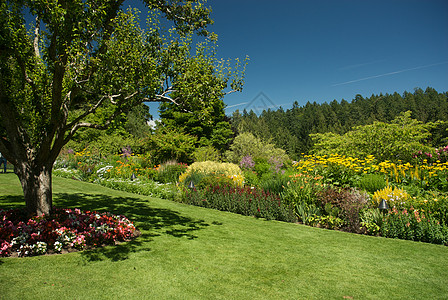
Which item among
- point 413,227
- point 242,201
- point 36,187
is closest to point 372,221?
point 413,227

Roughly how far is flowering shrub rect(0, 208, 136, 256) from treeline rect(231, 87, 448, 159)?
4688cm

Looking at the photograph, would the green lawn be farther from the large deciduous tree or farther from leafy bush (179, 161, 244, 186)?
leafy bush (179, 161, 244, 186)

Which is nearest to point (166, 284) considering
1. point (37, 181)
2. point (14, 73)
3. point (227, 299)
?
point (227, 299)

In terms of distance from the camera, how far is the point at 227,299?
9.50ft

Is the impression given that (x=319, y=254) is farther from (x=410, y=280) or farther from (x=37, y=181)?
(x=37, y=181)

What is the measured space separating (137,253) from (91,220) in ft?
4.42

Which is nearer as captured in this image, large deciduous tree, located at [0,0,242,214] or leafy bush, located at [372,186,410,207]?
large deciduous tree, located at [0,0,242,214]

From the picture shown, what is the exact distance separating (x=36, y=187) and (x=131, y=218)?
2.22 metres

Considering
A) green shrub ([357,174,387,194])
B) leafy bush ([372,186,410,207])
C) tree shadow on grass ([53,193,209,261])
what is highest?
green shrub ([357,174,387,194])

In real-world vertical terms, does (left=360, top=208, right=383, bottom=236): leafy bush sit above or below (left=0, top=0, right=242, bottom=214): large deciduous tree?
below

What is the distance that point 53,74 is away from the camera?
4.68 meters

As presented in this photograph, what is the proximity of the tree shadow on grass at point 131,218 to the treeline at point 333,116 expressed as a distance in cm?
→ 4401

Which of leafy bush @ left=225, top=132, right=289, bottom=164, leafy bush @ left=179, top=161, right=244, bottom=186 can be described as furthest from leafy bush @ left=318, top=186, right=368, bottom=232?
leafy bush @ left=225, top=132, right=289, bottom=164

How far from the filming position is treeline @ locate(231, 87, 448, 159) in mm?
55719
